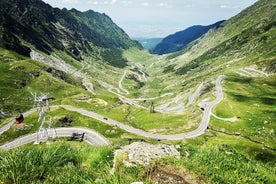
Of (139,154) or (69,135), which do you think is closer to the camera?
(139,154)

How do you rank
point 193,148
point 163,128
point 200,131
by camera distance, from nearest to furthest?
point 193,148
point 200,131
point 163,128

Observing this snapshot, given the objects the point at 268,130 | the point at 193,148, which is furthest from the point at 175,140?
the point at 193,148

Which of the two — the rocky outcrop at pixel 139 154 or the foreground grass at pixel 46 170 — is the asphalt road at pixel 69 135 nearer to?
the rocky outcrop at pixel 139 154

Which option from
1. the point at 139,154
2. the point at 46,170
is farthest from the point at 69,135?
the point at 46,170

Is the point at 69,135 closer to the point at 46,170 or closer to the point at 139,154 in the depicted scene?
the point at 139,154

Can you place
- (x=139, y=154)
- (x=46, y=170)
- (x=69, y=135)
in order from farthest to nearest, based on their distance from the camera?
(x=69, y=135), (x=139, y=154), (x=46, y=170)

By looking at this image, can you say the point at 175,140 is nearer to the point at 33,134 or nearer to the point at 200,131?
the point at 200,131

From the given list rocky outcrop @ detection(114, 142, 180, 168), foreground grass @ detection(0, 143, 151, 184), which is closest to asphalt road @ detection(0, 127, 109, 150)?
rocky outcrop @ detection(114, 142, 180, 168)

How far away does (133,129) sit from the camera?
190500 millimetres

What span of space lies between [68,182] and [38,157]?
3787 mm

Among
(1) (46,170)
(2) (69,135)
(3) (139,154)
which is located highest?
(1) (46,170)

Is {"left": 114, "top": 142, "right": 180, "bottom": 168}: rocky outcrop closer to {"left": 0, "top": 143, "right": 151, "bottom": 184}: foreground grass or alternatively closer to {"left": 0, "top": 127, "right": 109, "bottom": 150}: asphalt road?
{"left": 0, "top": 143, "right": 151, "bottom": 184}: foreground grass

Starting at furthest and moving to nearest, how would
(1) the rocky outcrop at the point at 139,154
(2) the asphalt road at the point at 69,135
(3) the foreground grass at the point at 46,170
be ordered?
1. (2) the asphalt road at the point at 69,135
2. (1) the rocky outcrop at the point at 139,154
3. (3) the foreground grass at the point at 46,170

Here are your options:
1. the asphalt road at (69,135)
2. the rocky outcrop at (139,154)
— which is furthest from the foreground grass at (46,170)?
the asphalt road at (69,135)
